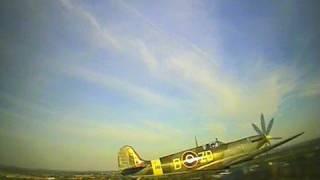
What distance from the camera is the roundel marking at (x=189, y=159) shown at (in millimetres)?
3656

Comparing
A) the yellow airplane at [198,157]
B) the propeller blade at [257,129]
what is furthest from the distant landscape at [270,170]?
the propeller blade at [257,129]

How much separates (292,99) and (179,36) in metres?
0.99

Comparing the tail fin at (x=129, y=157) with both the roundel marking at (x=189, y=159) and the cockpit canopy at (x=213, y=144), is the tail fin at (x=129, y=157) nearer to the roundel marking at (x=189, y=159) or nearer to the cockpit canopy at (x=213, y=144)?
the roundel marking at (x=189, y=159)

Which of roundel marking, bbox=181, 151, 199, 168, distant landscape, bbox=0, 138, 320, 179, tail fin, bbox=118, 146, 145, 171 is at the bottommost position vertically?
distant landscape, bbox=0, 138, 320, 179

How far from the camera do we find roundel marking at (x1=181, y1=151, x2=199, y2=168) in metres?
3.66

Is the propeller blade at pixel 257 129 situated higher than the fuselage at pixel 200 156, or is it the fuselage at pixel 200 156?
the propeller blade at pixel 257 129

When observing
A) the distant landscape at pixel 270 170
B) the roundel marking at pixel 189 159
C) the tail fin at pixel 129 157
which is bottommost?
the distant landscape at pixel 270 170

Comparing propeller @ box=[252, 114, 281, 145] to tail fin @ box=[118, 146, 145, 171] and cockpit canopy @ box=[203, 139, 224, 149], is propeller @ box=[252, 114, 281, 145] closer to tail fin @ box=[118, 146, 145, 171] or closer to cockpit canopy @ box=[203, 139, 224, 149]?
cockpit canopy @ box=[203, 139, 224, 149]

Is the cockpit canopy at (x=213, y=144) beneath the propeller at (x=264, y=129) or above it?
beneath

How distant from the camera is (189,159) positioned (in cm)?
367

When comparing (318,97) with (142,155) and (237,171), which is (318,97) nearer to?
(237,171)

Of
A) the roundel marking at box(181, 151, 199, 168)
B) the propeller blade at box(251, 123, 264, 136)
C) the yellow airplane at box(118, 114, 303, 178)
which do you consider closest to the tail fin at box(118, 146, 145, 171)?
the yellow airplane at box(118, 114, 303, 178)

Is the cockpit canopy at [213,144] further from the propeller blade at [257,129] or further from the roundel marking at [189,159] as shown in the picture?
the propeller blade at [257,129]

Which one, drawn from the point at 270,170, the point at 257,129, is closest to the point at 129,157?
the point at 257,129
